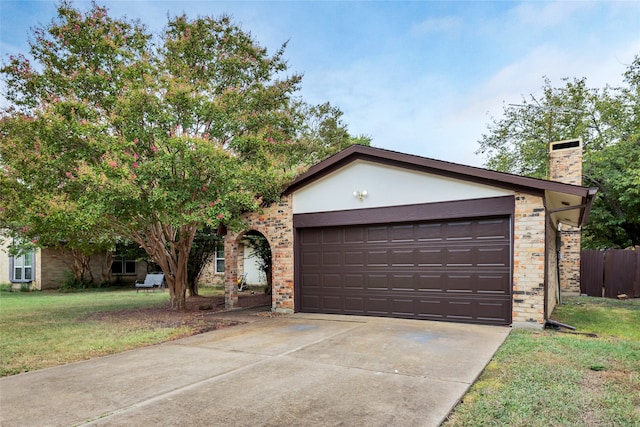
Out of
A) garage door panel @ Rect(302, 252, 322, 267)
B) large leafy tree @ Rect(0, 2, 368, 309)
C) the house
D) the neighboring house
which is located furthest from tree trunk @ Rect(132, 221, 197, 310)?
the neighboring house

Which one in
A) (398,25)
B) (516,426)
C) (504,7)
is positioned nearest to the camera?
(516,426)

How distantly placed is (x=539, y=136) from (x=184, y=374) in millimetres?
23843

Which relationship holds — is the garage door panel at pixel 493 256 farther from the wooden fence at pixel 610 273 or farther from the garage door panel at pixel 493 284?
the wooden fence at pixel 610 273

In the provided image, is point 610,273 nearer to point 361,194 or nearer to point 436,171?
point 436,171

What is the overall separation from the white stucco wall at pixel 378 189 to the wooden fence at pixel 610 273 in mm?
9766

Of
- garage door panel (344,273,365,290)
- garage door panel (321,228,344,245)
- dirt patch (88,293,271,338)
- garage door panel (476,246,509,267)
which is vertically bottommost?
dirt patch (88,293,271,338)

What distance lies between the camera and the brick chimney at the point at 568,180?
13.6 metres

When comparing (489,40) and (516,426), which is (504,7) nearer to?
(489,40)

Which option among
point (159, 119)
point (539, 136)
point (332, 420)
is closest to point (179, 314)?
point (159, 119)

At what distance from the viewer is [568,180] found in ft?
44.5

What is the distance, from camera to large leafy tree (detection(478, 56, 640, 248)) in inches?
740

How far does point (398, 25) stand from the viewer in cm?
1243

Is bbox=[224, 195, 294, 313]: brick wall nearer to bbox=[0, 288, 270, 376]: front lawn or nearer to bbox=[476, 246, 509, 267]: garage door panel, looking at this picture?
bbox=[0, 288, 270, 376]: front lawn

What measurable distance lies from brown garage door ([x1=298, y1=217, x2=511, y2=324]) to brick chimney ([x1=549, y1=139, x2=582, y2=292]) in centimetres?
719
